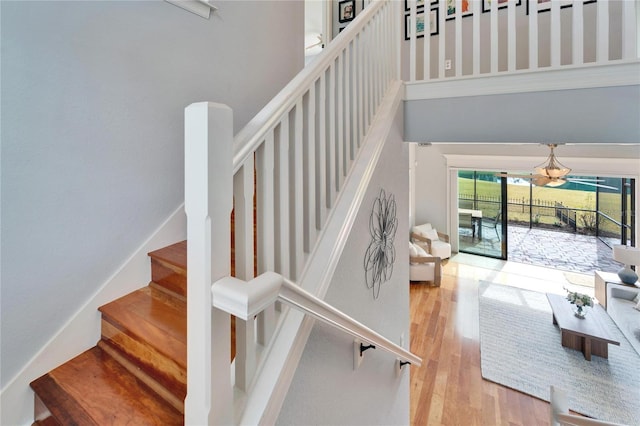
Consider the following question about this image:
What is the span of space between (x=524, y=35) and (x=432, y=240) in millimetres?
5089

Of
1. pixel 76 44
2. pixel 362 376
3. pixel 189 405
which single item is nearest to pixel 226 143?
pixel 189 405

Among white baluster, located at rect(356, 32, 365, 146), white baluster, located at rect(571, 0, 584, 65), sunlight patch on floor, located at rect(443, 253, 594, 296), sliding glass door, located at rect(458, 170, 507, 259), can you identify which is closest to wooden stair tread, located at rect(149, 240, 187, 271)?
white baluster, located at rect(356, 32, 365, 146)

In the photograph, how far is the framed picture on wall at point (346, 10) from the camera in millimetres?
3326

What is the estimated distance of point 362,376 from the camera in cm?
161

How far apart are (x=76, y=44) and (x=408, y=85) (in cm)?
185

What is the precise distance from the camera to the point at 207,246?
2.33 ft

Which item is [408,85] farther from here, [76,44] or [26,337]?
[26,337]

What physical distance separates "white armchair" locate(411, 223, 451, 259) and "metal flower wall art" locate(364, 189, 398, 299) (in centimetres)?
526

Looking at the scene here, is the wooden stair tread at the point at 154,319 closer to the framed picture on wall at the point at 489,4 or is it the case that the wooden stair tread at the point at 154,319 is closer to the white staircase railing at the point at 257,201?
the white staircase railing at the point at 257,201

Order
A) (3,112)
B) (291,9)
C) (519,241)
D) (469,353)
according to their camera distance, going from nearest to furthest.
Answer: (3,112) → (291,9) → (469,353) → (519,241)

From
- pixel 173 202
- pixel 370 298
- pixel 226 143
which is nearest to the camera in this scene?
pixel 226 143

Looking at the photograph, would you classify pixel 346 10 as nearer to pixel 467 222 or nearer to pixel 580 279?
pixel 467 222

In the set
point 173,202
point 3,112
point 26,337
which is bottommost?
point 26,337

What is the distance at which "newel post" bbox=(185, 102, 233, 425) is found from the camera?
2.28 feet
